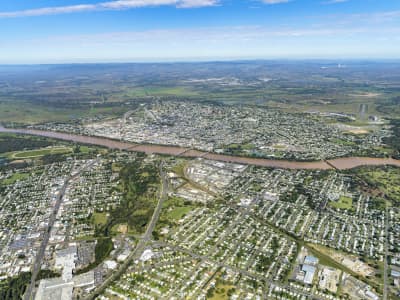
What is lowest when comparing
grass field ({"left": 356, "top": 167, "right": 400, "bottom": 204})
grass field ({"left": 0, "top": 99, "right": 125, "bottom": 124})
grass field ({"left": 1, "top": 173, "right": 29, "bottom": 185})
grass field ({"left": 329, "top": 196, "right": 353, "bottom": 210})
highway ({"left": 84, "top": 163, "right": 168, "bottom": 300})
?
highway ({"left": 84, "top": 163, "right": 168, "bottom": 300})

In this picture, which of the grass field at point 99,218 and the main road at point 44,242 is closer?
the main road at point 44,242

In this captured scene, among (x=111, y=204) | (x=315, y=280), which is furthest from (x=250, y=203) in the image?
(x=111, y=204)

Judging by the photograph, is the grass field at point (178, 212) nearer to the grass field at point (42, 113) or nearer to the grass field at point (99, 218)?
the grass field at point (99, 218)

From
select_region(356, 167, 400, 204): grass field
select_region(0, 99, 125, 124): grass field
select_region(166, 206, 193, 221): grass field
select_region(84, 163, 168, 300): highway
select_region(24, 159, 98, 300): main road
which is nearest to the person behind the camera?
select_region(84, 163, 168, 300): highway

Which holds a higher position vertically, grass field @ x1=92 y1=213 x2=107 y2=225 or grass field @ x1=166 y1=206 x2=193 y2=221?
grass field @ x1=166 y1=206 x2=193 y2=221

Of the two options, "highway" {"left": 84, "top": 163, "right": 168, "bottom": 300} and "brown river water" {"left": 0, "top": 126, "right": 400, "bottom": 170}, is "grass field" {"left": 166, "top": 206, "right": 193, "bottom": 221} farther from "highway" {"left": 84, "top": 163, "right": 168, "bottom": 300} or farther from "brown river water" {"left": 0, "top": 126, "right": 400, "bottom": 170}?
"brown river water" {"left": 0, "top": 126, "right": 400, "bottom": 170}

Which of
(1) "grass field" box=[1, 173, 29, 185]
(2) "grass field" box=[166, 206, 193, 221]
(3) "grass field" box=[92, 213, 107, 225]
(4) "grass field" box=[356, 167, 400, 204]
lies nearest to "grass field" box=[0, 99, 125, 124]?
(1) "grass field" box=[1, 173, 29, 185]

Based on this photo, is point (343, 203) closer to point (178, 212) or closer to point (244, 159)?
point (244, 159)

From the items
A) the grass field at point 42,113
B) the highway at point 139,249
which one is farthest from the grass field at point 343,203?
the grass field at point 42,113

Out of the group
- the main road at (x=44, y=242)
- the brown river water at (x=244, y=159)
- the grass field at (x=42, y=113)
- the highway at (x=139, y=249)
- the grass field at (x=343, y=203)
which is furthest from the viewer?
the grass field at (x=42, y=113)
